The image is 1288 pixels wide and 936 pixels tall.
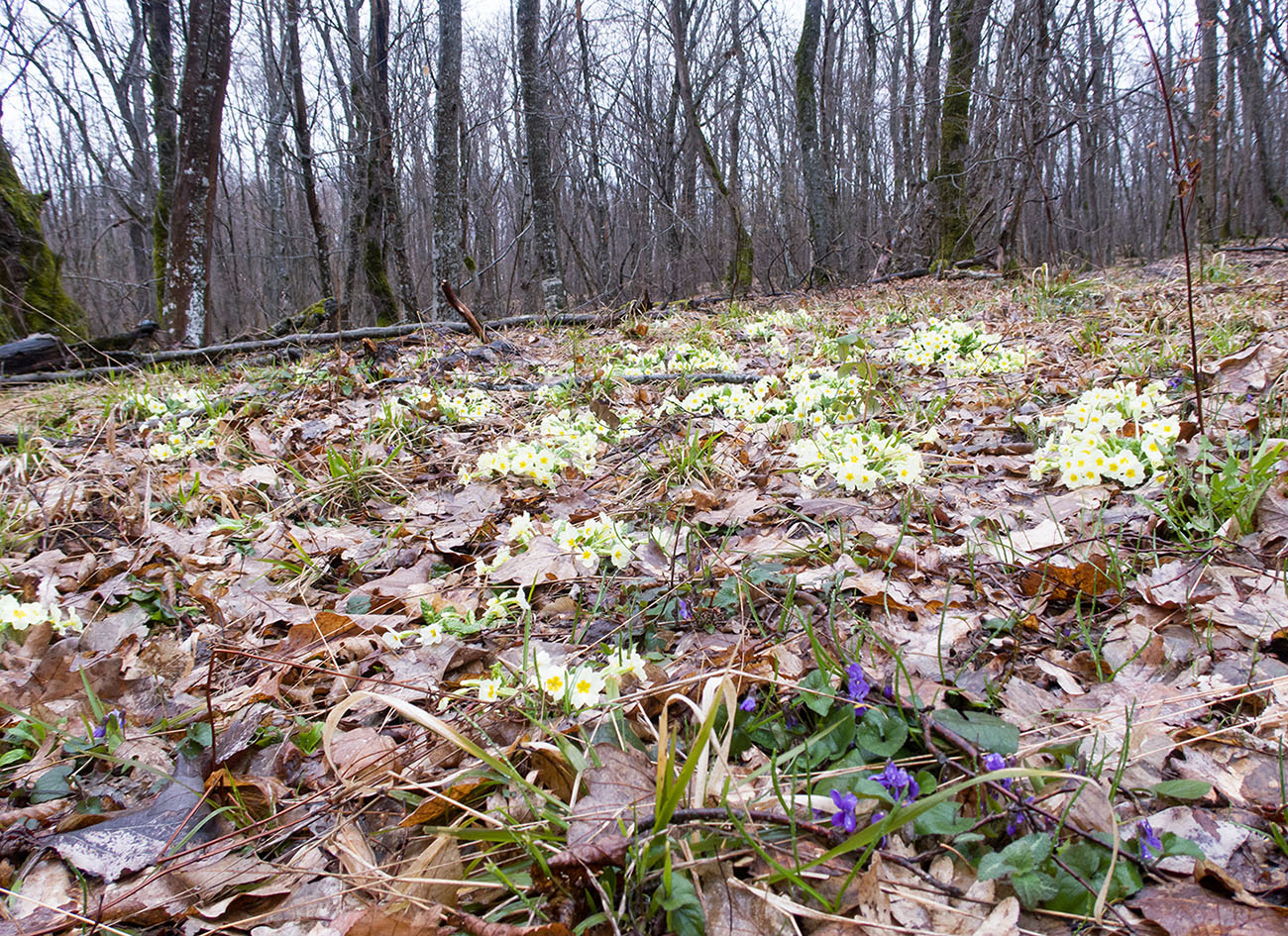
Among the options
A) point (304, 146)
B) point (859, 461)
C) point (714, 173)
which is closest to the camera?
point (859, 461)

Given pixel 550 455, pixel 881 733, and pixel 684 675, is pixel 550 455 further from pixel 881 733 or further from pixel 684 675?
pixel 881 733

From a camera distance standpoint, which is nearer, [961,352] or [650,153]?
[961,352]

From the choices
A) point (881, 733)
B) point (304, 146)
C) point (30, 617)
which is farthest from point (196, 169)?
point (881, 733)

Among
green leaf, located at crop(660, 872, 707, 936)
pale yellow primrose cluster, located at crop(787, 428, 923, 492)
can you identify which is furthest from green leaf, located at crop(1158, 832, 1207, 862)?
pale yellow primrose cluster, located at crop(787, 428, 923, 492)

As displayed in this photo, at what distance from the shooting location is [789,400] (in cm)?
331

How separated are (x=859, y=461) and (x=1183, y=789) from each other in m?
1.38

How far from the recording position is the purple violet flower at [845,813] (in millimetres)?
943

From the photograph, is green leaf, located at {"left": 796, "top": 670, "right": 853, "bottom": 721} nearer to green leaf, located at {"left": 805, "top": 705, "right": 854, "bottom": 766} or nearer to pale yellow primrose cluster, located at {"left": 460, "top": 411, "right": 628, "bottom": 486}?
green leaf, located at {"left": 805, "top": 705, "right": 854, "bottom": 766}

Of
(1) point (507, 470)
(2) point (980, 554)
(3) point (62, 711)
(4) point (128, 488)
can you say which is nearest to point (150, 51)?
(4) point (128, 488)

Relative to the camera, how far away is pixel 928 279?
31.5ft

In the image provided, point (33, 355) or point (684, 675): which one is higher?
point (33, 355)

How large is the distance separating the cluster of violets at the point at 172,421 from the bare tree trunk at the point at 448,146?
17.6 feet

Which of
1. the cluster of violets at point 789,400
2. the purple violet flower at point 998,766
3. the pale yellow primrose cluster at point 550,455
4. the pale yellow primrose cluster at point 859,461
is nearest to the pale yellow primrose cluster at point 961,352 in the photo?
the cluster of violets at point 789,400

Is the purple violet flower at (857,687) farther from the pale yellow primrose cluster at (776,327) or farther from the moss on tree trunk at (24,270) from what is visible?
the moss on tree trunk at (24,270)
